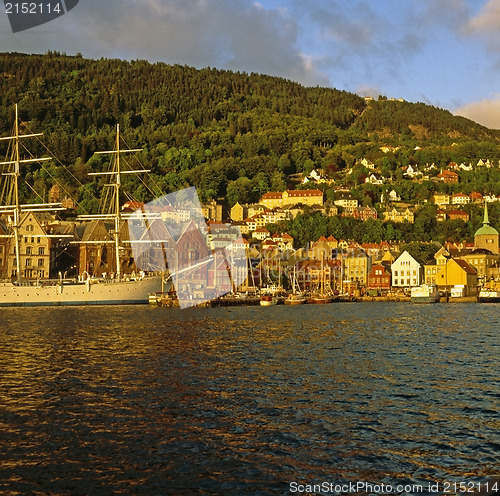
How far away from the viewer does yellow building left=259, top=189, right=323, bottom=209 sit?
172m

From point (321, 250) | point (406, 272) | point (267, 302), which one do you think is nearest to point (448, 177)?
point (321, 250)

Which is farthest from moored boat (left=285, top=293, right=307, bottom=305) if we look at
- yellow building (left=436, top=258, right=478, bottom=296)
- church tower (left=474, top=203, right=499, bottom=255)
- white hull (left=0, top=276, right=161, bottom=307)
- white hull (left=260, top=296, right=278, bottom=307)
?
church tower (left=474, top=203, right=499, bottom=255)

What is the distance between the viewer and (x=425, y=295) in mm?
102312

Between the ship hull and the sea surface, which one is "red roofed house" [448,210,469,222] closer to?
the ship hull

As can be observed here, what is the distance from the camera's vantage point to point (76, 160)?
541 ft

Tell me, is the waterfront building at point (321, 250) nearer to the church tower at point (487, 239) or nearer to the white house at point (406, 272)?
the white house at point (406, 272)

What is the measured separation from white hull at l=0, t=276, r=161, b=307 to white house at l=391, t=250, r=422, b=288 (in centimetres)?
5526

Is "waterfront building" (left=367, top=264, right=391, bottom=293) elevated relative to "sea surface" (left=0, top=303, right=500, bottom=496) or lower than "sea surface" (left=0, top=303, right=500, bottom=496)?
elevated

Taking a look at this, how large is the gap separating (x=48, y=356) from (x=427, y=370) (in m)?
17.3

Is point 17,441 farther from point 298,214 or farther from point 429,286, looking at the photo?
point 298,214

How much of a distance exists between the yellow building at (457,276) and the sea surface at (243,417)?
84.1 metres

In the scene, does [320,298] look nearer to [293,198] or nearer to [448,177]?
[293,198]

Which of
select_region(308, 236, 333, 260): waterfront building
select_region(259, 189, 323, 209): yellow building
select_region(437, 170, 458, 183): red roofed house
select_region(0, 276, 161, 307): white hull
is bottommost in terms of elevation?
select_region(0, 276, 161, 307): white hull

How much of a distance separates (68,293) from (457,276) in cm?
6844
